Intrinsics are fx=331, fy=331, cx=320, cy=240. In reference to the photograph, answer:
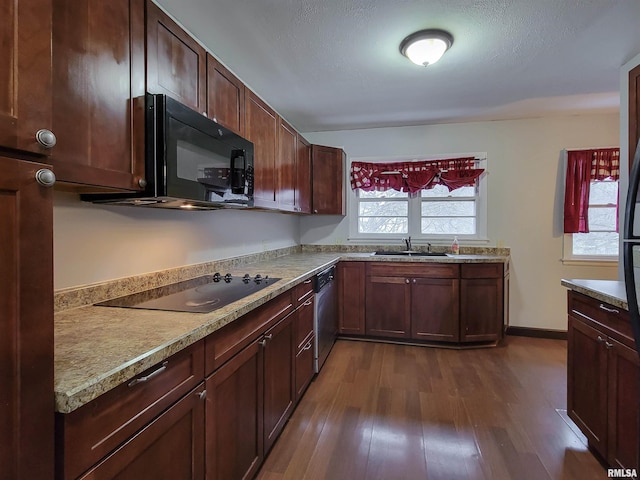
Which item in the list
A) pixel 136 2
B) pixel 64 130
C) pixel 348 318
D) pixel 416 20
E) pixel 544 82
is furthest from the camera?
pixel 348 318

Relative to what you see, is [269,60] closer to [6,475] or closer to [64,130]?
[64,130]

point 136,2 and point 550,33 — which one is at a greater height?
point 550,33

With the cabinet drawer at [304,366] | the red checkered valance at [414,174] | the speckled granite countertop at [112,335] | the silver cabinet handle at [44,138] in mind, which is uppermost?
the red checkered valance at [414,174]

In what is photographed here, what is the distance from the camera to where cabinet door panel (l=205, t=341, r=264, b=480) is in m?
1.21

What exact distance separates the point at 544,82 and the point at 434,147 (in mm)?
1280

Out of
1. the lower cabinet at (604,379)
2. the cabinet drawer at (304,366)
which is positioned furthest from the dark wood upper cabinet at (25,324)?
the lower cabinet at (604,379)

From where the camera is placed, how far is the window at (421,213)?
12.8ft

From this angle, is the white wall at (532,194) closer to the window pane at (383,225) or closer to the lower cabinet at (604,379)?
the window pane at (383,225)

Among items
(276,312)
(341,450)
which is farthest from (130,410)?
(341,450)

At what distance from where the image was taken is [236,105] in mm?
2047

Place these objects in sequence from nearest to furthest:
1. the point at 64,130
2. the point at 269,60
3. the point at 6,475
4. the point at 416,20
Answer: the point at 6,475, the point at 64,130, the point at 416,20, the point at 269,60

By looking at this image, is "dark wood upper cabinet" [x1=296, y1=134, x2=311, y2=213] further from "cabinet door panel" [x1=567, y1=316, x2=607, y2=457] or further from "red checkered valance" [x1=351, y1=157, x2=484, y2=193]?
"cabinet door panel" [x1=567, y1=316, x2=607, y2=457]

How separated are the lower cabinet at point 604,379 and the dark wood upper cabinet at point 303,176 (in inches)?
90.8

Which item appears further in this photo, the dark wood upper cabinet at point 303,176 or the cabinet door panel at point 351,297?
the cabinet door panel at point 351,297
